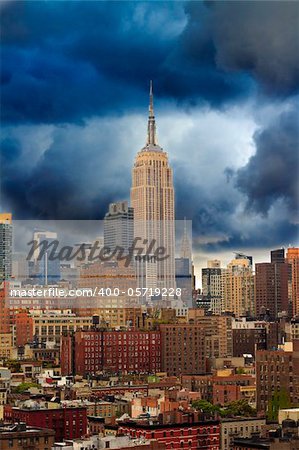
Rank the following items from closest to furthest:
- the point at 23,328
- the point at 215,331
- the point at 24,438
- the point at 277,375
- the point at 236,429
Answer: the point at 24,438
the point at 236,429
the point at 277,375
the point at 215,331
the point at 23,328

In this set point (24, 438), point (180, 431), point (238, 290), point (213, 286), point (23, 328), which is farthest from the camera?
point (238, 290)

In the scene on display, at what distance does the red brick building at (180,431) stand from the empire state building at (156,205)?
945 centimetres

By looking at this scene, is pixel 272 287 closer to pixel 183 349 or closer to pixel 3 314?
pixel 3 314

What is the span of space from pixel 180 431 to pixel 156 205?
1192 cm

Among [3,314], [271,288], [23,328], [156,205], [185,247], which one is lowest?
[23,328]

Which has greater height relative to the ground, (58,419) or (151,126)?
(151,126)

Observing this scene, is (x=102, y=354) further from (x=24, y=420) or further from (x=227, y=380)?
(x=24, y=420)

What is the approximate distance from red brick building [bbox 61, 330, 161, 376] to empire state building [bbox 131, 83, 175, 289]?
196 cm

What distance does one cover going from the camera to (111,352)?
1875cm

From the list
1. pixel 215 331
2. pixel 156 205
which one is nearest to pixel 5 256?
pixel 156 205

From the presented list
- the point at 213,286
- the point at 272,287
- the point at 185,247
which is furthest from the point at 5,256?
the point at 272,287

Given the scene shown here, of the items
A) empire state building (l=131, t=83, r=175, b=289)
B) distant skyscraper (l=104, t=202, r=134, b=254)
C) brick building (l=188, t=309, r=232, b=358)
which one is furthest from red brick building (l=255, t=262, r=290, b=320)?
distant skyscraper (l=104, t=202, r=134, b=254)

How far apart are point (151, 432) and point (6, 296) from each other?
11.6 metres

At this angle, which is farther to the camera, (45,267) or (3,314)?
(3,314)
